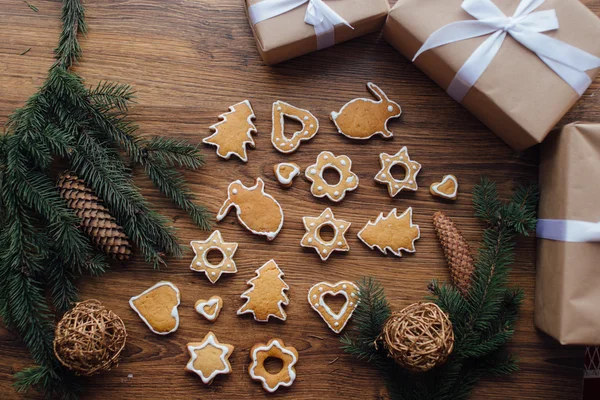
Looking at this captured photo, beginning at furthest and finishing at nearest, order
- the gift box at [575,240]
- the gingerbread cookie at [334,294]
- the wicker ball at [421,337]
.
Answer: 1. the gingerbread cookie at [334,294]
2. the gift box at [575,240]
3. the wicker ball at [421,337]

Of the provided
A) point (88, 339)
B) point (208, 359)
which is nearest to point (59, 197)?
point (88, 339)

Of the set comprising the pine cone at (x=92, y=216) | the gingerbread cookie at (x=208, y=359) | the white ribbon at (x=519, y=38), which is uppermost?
the white ribbon at (x=519, y=38)

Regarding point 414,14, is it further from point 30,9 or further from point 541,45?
point 30,9

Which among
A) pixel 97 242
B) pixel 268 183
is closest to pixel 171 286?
pixel 97 242

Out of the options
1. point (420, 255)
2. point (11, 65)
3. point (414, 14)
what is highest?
point (414, 14)

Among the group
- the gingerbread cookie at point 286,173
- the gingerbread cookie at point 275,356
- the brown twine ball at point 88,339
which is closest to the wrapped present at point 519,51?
the gingerbread cookie at point 286,173

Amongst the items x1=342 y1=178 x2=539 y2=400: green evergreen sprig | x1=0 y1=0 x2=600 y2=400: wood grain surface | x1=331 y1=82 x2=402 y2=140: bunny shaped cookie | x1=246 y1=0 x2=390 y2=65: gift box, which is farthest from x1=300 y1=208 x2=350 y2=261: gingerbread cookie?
x1=246 y1=0 x2=390 y2=65: gift box

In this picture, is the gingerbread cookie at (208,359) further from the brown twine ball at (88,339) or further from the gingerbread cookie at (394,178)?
the gingerbread cookie at (394,178)
